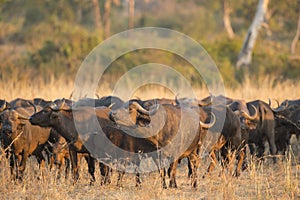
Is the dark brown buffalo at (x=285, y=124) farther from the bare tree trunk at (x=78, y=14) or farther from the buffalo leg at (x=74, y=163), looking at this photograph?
the bare tree trunk at (x=78, y=14)

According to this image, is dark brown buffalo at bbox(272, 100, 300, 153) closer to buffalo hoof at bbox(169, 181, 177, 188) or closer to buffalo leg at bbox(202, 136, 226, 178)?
buffalo leg at bbox(202, 136, 226, 178)

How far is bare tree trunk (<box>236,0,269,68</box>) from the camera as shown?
29188 millimetres

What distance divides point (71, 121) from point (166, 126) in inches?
66.9

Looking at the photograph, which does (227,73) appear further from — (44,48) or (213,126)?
(213,126)

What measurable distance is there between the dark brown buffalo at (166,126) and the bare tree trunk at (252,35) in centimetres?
1998

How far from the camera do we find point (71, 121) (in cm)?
1019

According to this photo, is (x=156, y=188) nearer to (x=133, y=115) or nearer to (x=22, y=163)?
(x=133, y=115)

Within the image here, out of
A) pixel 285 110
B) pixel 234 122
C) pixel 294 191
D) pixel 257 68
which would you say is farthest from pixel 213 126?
pixel 257 68

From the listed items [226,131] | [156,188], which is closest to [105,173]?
[156,188]

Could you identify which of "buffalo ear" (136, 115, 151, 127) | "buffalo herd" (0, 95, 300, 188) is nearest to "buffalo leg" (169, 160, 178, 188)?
"buffalo herd" (0, 95, 300, 188)

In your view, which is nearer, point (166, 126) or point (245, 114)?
point (166, 126)

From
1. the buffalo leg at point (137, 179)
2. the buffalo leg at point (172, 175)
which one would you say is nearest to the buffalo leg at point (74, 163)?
the buffalo leg at point (137, 179)

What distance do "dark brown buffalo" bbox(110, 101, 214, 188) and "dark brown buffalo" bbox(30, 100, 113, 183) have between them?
0.83 metres

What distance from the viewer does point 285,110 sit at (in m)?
13.8
